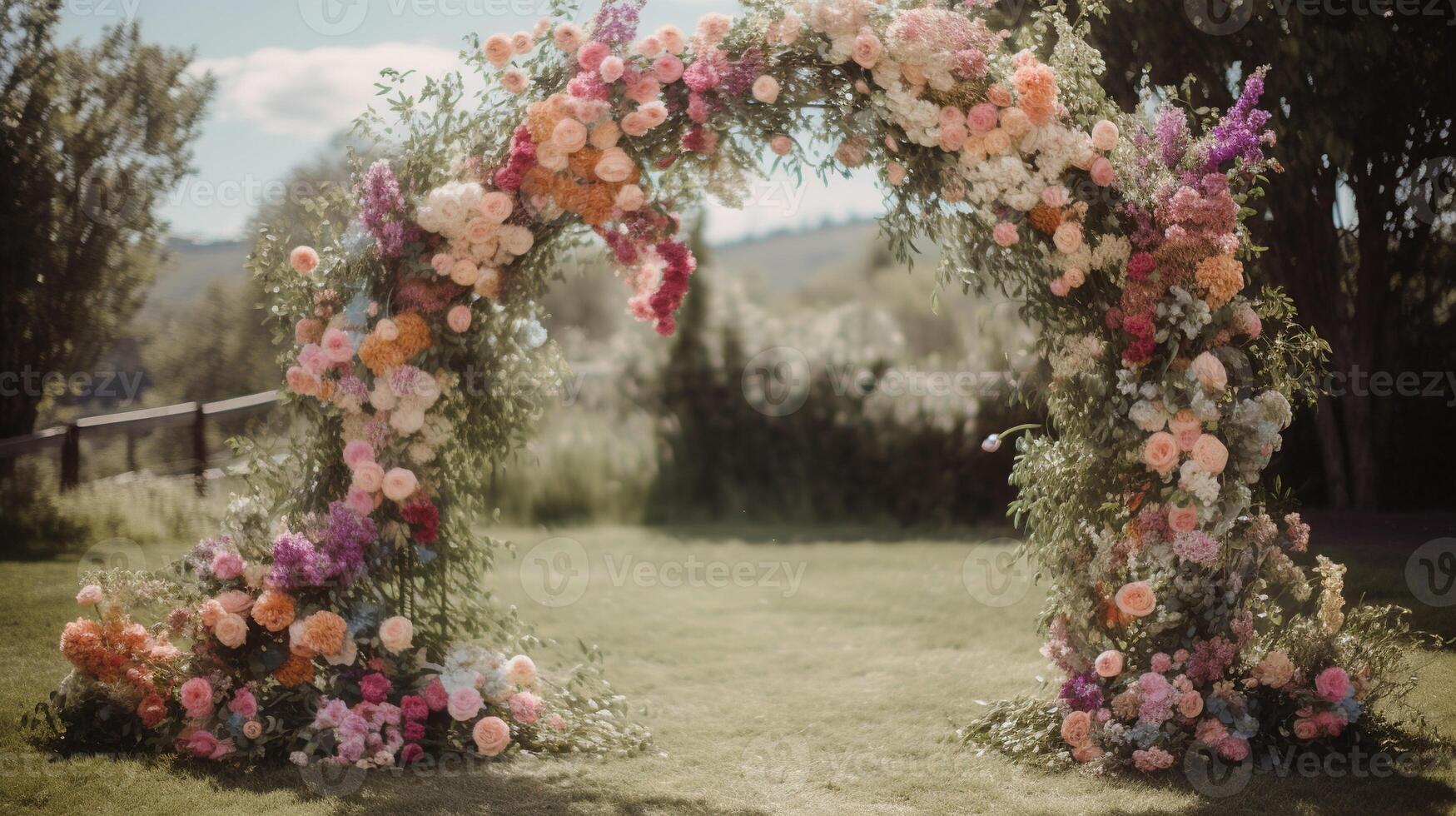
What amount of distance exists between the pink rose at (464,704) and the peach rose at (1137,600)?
8.73 ft

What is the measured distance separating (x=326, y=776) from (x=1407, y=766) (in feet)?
13.7

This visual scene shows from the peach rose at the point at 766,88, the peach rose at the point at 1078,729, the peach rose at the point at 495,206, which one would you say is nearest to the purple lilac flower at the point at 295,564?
the peach rose at the point at 495,206

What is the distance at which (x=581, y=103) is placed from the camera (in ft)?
14.2

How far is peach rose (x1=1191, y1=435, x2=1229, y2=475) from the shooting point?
13.3ft

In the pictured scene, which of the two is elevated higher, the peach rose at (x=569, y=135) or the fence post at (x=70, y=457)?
the peach rose at (x=569, y=135)

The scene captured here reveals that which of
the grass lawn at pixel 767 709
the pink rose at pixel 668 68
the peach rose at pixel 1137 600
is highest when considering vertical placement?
the pink rose at pixel 668 68

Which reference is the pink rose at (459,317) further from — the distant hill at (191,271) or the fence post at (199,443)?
the fence post at (199,443)

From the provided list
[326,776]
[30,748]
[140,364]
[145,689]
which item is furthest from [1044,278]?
[140,364]

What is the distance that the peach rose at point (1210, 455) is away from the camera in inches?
160

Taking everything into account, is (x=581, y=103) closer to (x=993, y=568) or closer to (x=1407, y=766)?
(x=1407, y=766)

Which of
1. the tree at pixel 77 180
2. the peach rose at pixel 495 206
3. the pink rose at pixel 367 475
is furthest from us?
the tree at pixel 77 180

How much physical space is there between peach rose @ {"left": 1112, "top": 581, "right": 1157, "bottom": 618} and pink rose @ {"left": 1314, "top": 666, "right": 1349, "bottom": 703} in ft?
2.42

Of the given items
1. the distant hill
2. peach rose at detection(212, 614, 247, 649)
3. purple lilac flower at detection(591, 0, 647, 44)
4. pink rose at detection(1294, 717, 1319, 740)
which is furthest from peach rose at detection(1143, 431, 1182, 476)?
the distant hill

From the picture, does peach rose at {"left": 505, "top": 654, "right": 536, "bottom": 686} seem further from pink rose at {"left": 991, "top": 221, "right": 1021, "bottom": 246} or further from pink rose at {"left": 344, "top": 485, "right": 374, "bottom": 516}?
pink rose at {"left": 991, "top": 221, "right": 1021, "bottom": 246}
